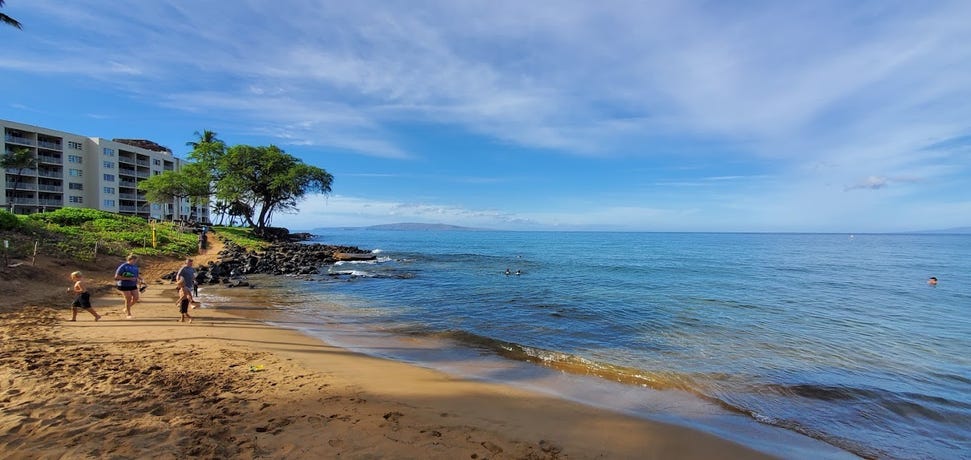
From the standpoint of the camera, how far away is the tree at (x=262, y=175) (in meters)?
50.7

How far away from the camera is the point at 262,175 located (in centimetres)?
Answer: 5238

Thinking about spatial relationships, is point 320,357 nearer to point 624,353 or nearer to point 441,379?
point 441,379

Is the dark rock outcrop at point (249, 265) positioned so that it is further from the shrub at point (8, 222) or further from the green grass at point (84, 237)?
the shrub at point (8, 222)

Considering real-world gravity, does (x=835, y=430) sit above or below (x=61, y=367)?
below

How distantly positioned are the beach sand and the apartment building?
2765 inches

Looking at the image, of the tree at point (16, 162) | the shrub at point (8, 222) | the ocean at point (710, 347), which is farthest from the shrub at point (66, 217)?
the tree at point (16, 162)

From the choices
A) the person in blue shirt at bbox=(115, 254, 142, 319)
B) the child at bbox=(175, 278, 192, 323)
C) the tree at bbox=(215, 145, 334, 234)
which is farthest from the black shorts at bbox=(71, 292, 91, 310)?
the tree at bbox=(215, 145, 334, 234)

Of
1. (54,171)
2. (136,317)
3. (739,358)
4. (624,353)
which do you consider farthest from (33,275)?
(54,171)

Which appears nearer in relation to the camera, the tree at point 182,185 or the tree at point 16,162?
the tree at point 16,162

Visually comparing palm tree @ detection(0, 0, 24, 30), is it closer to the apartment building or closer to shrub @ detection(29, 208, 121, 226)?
shrub @ detection(29, 208, 121, 226)

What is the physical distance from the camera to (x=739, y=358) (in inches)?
436

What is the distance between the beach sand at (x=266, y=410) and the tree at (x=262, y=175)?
1741 inches

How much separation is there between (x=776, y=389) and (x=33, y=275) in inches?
978

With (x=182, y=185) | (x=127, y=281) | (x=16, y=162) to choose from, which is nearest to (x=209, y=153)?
(x=182, y=185)
